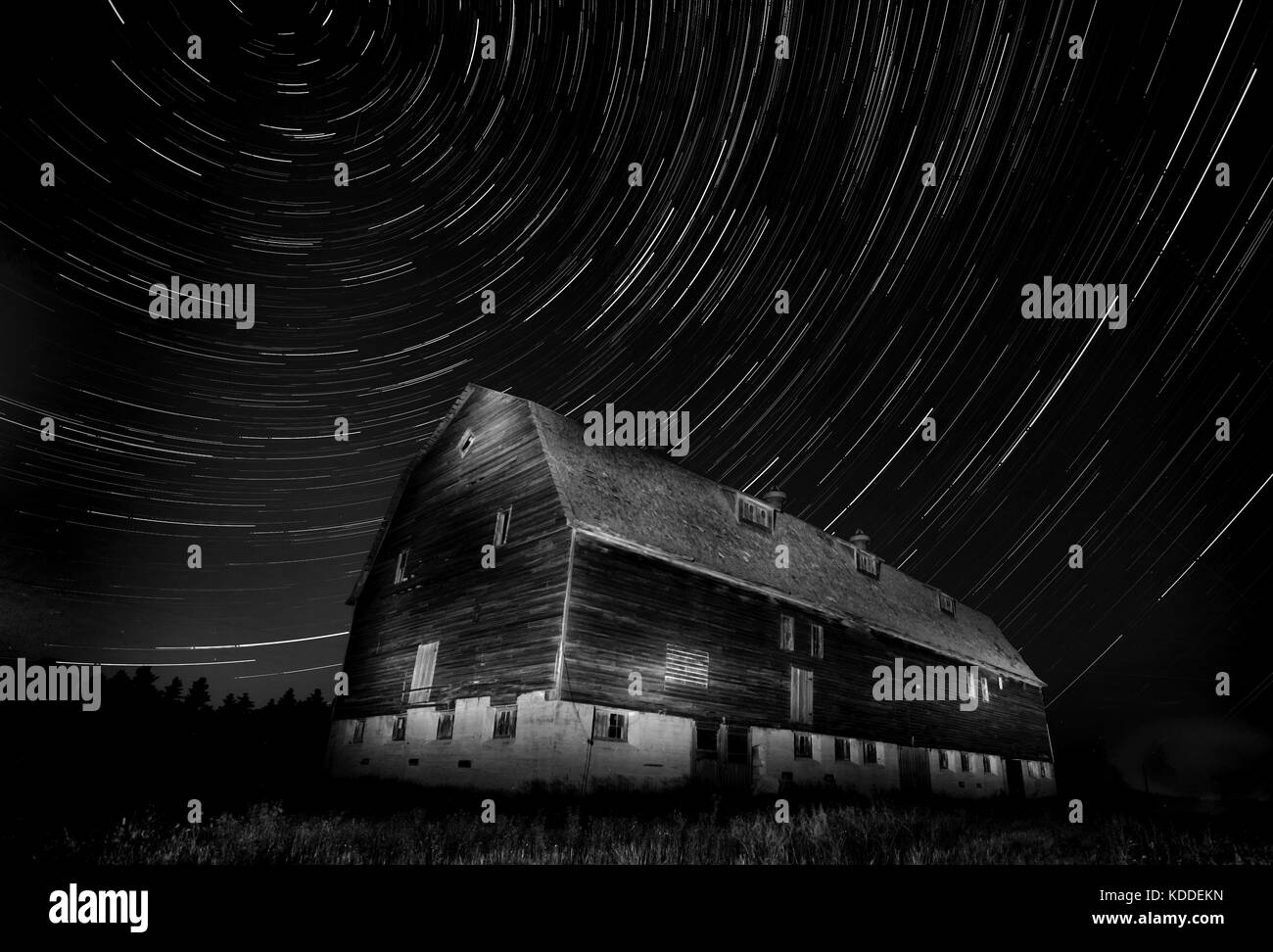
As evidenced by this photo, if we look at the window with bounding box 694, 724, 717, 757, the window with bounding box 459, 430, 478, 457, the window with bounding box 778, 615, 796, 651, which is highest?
the window with bounding box 459, 430, 478, 457

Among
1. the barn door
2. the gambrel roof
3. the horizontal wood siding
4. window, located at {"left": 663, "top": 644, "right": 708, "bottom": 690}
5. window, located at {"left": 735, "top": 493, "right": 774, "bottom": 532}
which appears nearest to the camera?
the horizontal wood siding

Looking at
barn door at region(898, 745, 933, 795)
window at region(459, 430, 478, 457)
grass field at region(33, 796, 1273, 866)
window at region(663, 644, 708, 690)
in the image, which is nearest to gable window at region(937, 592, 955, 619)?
barn door at region(898, 745, 933, 795)

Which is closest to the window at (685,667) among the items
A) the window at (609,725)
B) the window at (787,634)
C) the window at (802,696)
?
the window at (609,725)

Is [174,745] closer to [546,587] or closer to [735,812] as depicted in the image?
[546,587]

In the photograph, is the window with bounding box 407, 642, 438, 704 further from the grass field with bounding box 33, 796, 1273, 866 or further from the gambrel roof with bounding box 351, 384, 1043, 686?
the gambrel roof with bounding box 351, 384, 1043, 686

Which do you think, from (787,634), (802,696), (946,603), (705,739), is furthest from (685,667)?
(946,603)

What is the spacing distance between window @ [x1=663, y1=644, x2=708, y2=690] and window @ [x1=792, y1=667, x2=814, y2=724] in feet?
14.4

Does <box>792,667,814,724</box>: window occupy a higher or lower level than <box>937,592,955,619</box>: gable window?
lower

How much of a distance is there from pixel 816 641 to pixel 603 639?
10145 millimetres

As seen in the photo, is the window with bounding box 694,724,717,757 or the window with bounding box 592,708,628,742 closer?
the window with bounding box 592,708,628,742

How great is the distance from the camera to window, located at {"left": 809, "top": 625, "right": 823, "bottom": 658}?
25609mm

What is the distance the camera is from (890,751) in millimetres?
27234

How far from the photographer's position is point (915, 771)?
2816cm
